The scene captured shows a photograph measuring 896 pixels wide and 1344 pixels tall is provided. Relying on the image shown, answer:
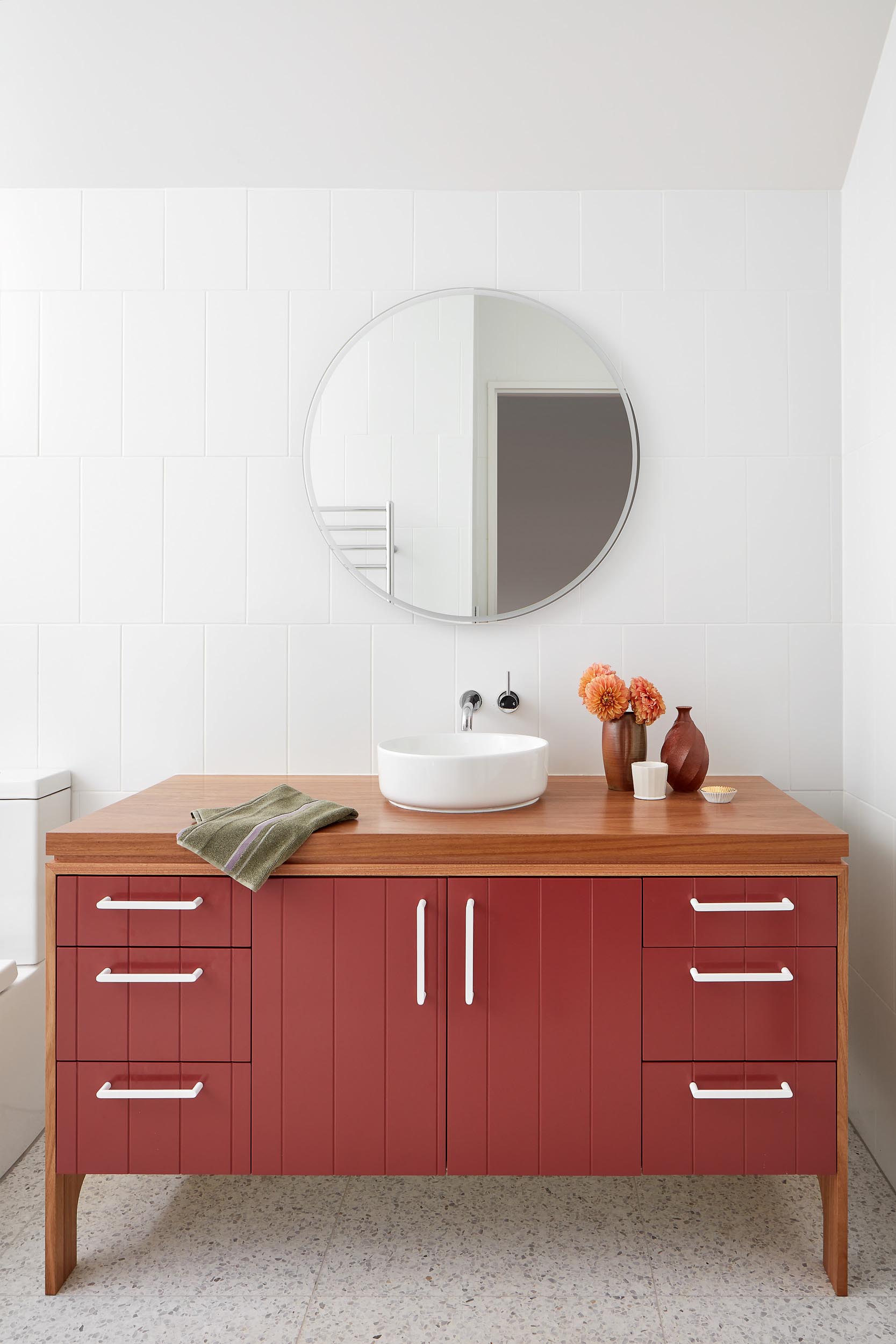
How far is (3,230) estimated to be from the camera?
2.02 metres

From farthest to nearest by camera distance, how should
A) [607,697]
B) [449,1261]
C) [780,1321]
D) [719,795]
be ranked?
[607,697] → [719,795] → [449,1261] → [780,1321]

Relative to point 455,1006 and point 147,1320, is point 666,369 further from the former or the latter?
point 147,1320

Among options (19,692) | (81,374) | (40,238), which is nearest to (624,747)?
(19,692)

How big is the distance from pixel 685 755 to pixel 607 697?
0.66 feet

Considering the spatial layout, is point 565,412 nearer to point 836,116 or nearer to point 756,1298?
point 836,116

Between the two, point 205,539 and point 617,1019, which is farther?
point 205,539

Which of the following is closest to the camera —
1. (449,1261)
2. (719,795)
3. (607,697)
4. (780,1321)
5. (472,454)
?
(780,1321)

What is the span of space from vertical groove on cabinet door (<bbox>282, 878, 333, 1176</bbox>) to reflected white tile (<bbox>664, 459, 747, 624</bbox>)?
1.08 meters

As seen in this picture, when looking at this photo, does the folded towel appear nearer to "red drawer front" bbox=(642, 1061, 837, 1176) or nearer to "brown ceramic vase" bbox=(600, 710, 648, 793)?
"brown ceramic vase" bbox=(600, 710, 648, 793)

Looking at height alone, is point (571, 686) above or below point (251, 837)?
above

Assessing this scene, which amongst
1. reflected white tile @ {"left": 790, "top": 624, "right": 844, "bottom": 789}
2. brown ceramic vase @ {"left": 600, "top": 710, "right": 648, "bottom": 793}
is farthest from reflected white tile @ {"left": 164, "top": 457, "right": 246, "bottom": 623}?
reflected white tile @ {"left": 790, "top": 624, "right": 844, "bottom": 789}

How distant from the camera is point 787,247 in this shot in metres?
1.99

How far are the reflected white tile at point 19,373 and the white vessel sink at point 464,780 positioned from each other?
1.19m

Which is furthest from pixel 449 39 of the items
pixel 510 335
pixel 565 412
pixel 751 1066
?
pixel 751 1066
